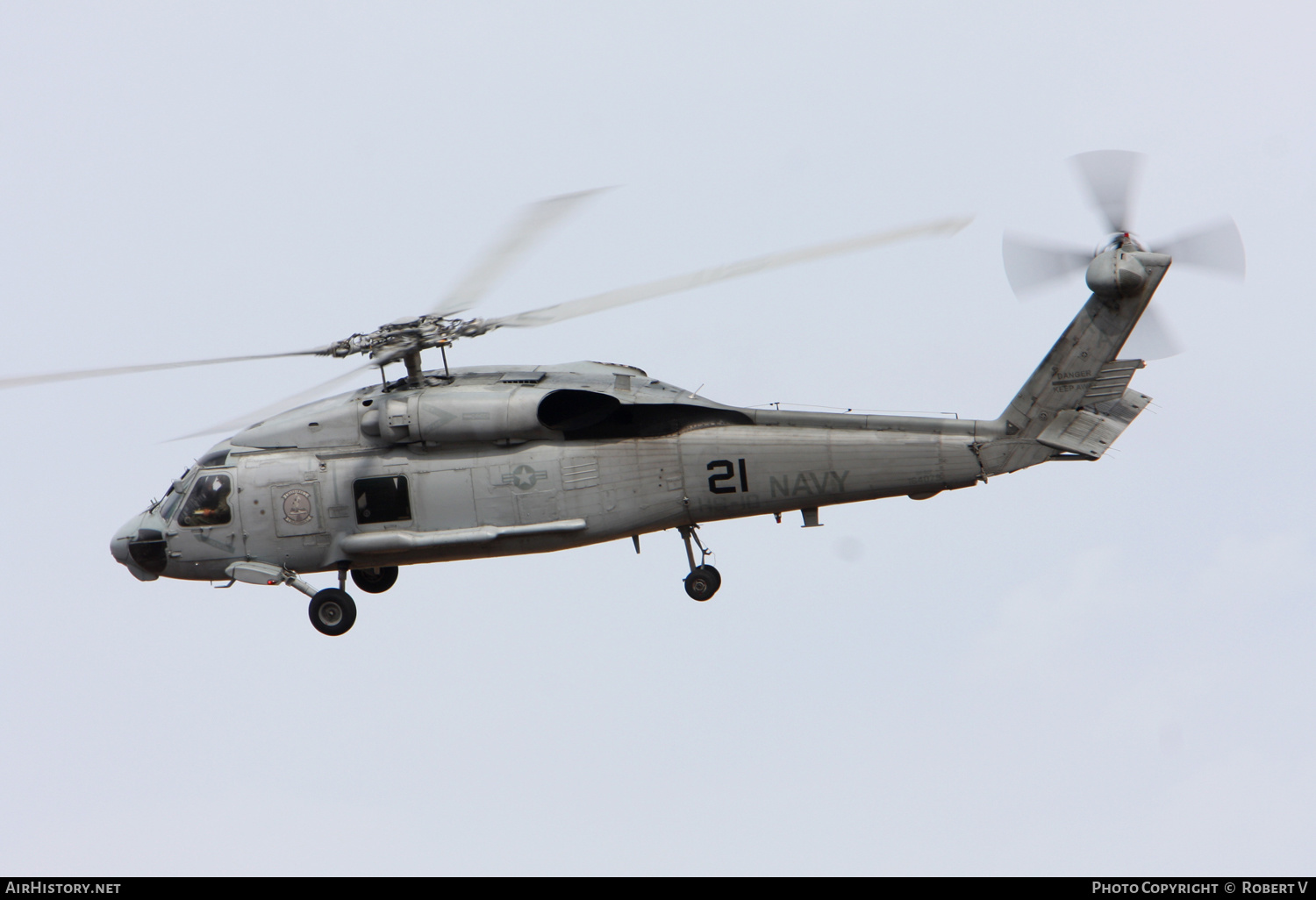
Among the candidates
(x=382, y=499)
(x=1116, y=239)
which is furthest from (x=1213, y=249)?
(x=382, y=499)

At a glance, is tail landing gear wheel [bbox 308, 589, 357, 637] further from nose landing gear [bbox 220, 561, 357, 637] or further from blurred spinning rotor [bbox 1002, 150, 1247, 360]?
blurred spinning rotor [bbox 1002, 150, 1247, 360]

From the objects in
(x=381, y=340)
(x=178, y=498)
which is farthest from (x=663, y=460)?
(x=178, y=498)

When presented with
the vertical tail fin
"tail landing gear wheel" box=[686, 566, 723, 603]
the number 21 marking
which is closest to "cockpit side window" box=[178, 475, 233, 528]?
"tail landing gear wheel" box=[686, 566, 723, 603]

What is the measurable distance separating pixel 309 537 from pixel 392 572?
2.51 metres

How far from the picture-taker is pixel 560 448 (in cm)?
2405

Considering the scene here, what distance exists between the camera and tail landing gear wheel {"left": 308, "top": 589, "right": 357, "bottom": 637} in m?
25.2

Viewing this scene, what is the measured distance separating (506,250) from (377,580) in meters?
6.44

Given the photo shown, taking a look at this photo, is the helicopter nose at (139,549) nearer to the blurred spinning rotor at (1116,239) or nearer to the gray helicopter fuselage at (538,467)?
the gray helicopter fuselage at (538,467)

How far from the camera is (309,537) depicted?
81.7 ft

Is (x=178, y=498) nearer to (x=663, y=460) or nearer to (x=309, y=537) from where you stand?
(x=309, y=537)

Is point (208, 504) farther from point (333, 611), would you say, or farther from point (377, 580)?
point (377, 580)

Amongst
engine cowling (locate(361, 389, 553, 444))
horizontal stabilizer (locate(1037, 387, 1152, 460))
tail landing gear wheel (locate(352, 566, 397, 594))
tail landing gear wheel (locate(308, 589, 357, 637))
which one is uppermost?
engine cowling (locate(361, 389, 553, 444))

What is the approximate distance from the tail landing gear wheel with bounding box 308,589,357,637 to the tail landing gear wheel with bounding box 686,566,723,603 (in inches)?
208
